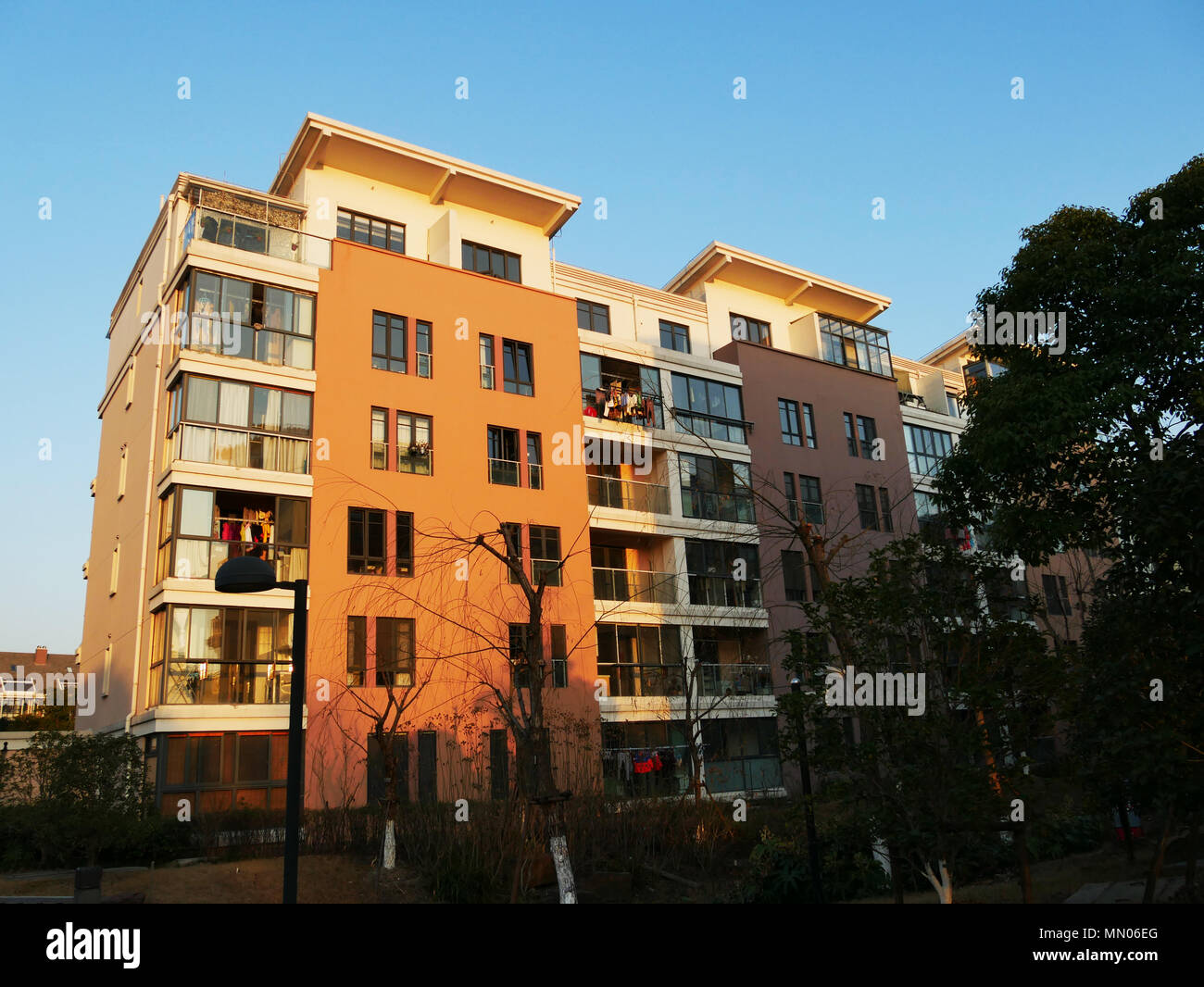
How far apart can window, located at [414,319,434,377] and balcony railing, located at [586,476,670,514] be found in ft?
19.4

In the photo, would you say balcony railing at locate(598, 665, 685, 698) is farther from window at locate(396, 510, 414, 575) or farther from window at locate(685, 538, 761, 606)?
window at locate(396, 510, 414, 575)

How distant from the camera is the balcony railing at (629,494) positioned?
1177 inches

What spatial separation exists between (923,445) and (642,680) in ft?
61.9

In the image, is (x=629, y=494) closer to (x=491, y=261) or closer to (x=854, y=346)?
(x=491, y=261)

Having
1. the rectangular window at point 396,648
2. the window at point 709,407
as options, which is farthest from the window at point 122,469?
the window at point 709,407

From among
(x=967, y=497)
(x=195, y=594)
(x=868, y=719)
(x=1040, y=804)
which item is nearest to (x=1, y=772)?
(x=195, y=594)

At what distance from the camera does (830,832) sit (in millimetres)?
11672

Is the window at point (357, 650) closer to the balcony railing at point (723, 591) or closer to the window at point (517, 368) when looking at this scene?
the window at point (517, 368)

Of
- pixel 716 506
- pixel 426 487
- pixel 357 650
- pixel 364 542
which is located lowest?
pixel 357 650

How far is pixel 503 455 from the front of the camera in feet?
92.9

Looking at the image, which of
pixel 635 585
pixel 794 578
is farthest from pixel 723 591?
pixel 794 578

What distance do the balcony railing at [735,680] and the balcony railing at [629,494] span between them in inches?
206

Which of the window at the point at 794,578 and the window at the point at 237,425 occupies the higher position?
the window at the point at 237,425

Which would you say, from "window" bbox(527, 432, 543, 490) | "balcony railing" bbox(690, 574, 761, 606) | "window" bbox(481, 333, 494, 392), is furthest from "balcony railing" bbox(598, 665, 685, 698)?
"window" bbox(481, 333, 494, 392)
